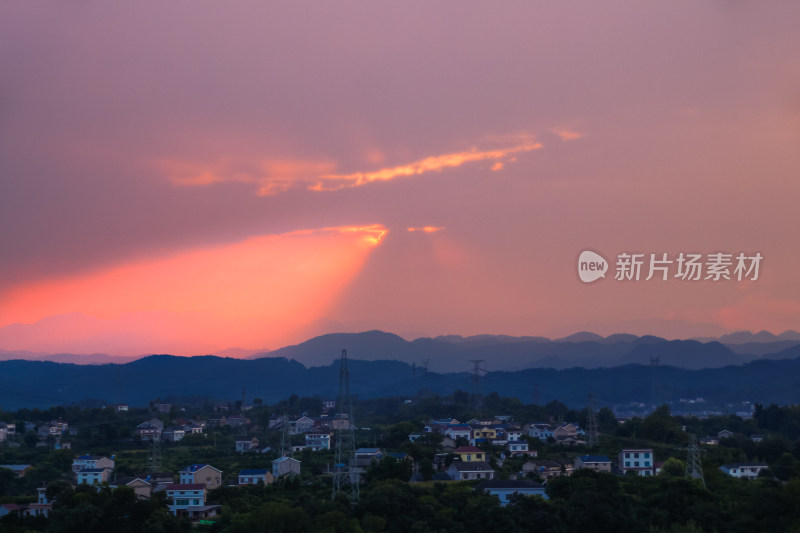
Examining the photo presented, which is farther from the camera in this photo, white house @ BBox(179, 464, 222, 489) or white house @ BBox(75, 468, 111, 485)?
white house @ BBox(75, 468, 111, 485)

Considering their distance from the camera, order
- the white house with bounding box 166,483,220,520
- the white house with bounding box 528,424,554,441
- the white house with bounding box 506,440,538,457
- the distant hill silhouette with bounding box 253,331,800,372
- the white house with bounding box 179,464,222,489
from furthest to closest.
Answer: the distant hill silhouette with bounding box 253,331,800,372, the white house with bounding box 528,424,554,441, the white house with bounding box 506,440,538,457, the white house with bounding box 179,464,222,489, the white house with bounding box 166,483,220,520

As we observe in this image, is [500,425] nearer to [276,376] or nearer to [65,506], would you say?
[65,506]

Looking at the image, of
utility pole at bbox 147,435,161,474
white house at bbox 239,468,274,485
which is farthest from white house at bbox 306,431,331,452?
white house at bbox 239,468,274,485

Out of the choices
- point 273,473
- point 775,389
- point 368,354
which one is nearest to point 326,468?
point 273,473

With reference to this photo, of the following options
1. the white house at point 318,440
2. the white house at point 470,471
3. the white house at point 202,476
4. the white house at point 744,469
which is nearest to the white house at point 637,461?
the white house at point 744,469

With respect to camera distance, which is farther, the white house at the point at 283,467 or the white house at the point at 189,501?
the white house at the point at 283,467

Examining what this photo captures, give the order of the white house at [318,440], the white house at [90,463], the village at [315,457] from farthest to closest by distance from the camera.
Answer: the white house at [318,440], the white house at [90,463], the village at [315,457]

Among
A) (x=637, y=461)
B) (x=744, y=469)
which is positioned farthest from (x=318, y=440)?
(x=744, y=469)

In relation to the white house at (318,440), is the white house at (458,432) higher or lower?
higher

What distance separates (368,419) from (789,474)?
30.2 m

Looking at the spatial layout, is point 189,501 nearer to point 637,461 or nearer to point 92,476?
point 92,476

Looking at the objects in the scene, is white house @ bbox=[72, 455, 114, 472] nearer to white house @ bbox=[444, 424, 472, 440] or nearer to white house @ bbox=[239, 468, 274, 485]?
white house @ bbox=[239, 468, 274, 485]

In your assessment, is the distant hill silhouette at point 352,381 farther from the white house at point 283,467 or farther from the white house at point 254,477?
the white house at point 254,477

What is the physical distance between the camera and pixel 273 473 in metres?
27.5
